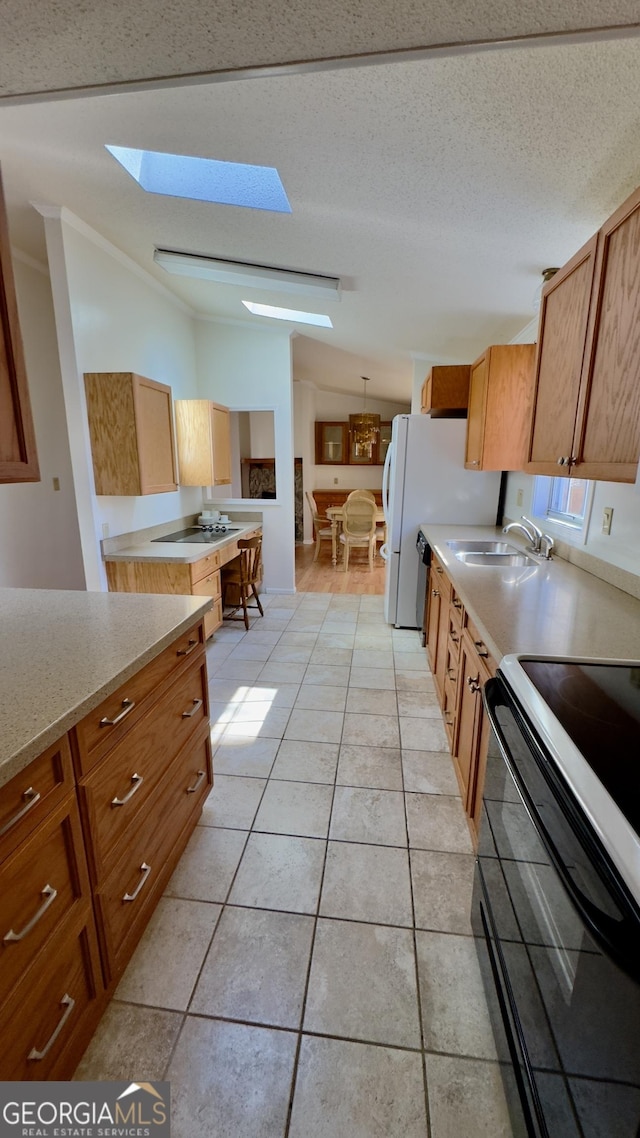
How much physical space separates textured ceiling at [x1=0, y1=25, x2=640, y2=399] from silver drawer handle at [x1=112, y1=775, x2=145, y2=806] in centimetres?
177

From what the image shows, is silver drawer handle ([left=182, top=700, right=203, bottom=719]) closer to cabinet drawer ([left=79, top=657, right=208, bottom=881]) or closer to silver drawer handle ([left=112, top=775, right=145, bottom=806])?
cabinet drawer ([left=79, top=657, right=208, bottom=881])

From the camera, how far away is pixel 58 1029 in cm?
95

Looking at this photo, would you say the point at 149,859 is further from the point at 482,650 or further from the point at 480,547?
the point at 480,547

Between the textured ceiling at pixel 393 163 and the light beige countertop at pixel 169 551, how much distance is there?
1.92 metres

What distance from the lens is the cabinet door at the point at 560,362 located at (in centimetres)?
146

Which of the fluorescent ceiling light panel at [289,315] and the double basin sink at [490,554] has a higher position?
the fluorescent ceiling light panel at [289,315]

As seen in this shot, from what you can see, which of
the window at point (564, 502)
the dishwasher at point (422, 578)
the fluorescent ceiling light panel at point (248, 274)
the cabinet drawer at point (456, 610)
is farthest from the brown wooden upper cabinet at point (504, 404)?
the fluorescent ceiling light panel at point (248, 274)

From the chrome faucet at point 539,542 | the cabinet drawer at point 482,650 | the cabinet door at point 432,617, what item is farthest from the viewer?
the cabinet door at point 432,617

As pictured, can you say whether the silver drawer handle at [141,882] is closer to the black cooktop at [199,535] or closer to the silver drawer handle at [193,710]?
the silver drawer handle at [193,710]

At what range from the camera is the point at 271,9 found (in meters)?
0.89

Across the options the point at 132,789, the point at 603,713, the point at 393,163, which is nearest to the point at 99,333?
the point at 393,163

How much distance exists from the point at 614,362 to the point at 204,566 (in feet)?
8.91

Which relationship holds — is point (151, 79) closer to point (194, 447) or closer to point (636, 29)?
point (636, 29)

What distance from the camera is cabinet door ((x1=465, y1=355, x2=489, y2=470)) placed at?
2.77 metres
